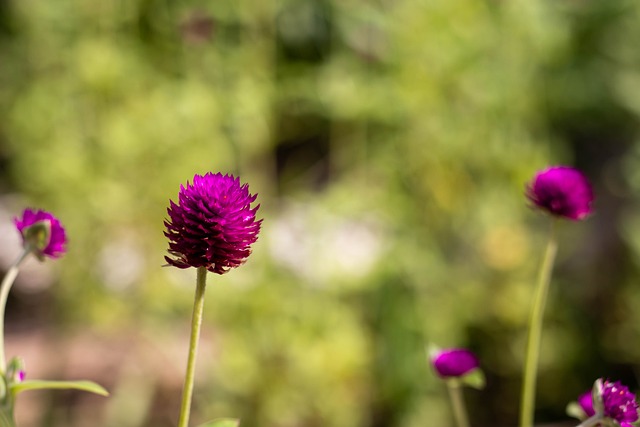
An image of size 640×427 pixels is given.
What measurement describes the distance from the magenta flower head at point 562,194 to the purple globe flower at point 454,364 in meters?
0.13

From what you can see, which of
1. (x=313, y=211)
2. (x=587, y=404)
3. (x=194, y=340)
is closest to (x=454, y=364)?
(x=587, y=404)

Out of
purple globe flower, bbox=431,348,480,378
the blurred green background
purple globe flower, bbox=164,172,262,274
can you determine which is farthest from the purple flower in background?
the blurred green background

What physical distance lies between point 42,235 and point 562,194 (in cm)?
38

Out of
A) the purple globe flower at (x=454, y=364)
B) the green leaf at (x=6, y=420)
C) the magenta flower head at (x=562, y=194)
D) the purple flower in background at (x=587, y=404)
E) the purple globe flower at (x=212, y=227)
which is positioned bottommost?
the green leaf at (x=6, y=420)

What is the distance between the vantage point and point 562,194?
670 mm

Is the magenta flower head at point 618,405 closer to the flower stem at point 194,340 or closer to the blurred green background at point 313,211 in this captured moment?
the flower stem at point 194,340

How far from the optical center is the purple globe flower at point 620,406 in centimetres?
49

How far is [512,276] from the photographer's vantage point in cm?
222

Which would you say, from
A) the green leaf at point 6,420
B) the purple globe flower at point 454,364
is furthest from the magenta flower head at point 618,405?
the green leaf at point 6,420

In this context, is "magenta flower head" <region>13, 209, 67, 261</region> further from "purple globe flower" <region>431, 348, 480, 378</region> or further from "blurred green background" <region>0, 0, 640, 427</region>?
"blurred green background" <region>0, 0, 640, 427</region>

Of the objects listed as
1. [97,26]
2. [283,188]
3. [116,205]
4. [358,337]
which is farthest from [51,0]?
[358,337]

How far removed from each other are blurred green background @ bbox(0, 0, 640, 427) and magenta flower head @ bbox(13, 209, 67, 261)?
1265mm

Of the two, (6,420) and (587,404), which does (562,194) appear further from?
(6,420)

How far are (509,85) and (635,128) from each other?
107 cm
